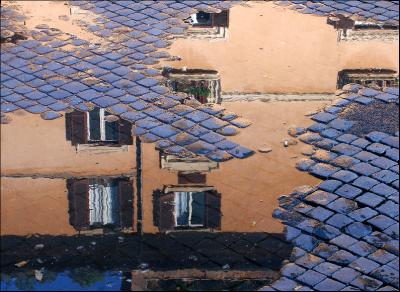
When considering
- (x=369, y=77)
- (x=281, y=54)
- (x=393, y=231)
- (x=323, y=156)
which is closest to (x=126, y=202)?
(x=323, y=156)

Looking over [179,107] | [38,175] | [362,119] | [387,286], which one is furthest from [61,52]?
[387,286]

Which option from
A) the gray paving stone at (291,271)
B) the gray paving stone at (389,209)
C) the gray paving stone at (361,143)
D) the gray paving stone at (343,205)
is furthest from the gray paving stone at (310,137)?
the gray paving stone at (291,271)

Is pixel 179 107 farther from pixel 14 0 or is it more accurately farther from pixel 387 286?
pixel 14 0

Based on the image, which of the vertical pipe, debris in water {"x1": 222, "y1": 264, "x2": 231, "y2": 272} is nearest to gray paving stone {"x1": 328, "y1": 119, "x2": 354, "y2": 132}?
the vertical pipe

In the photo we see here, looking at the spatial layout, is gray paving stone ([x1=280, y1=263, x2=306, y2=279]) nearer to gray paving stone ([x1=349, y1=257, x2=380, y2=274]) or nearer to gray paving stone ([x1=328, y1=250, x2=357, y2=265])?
gray paving stone ([x1=328, y1=250, x2=357, y2=265])

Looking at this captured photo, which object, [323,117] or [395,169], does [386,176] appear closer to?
[395,169]
